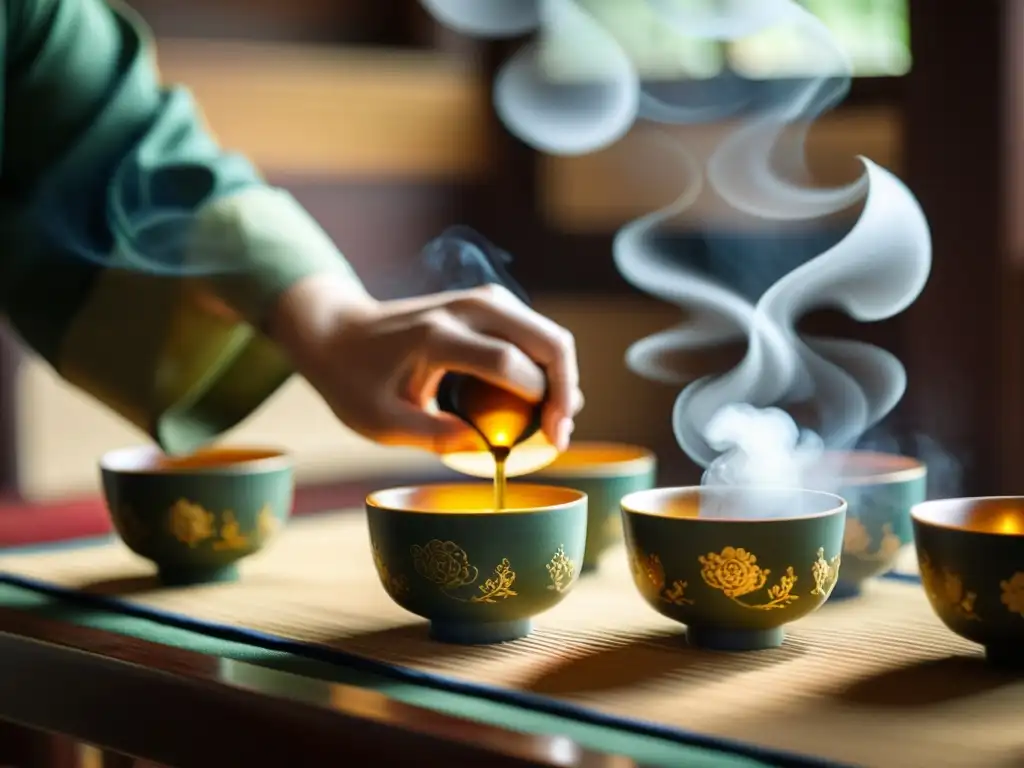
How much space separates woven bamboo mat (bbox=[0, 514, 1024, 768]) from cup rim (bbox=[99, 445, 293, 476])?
8 cm

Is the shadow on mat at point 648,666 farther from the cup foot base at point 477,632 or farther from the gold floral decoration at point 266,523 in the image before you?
the gold floral decoration at point 266,523

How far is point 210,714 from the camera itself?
0.76m

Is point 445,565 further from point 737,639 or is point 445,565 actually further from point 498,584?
point 737,639

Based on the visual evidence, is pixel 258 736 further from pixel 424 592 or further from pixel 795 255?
pixel 795 255

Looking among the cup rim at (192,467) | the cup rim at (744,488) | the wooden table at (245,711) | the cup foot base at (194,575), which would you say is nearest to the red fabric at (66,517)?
the cup rim at (192,467)

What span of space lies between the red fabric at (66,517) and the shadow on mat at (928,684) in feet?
2.37

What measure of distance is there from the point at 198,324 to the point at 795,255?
5.25 ft

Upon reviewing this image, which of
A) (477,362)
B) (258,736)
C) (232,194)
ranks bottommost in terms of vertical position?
(258,736)

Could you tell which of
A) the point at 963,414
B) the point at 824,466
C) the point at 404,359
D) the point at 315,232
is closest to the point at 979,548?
the point at 824,466

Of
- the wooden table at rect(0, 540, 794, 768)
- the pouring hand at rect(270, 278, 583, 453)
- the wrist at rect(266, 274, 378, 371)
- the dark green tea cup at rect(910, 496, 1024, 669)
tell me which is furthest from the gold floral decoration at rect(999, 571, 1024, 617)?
the wrist at rect(266, 274, 378, 371)

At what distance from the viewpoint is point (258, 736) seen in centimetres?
73

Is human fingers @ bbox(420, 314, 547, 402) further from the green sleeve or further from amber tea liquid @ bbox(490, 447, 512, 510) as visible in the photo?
the green sleeve

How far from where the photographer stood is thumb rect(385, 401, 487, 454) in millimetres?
1007

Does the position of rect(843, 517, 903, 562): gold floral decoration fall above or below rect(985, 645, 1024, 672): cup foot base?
above
